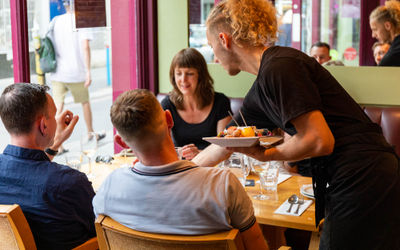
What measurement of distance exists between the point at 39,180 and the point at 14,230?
207 mm

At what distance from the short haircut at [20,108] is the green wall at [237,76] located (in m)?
2.56

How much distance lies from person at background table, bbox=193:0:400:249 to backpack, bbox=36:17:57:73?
217 cm

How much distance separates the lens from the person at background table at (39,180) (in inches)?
77.1

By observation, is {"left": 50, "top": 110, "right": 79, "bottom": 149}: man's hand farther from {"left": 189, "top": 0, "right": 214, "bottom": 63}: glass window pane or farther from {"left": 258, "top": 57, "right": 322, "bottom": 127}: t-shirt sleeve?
{"left": 189, "top": 0, "right": 214, "bottom": 63}: glass window pane

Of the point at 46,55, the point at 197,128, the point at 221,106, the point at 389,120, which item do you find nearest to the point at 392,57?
the point at 389,120

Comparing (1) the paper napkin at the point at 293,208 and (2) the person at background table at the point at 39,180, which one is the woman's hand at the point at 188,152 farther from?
(2) the person at background table at the point at 39,180

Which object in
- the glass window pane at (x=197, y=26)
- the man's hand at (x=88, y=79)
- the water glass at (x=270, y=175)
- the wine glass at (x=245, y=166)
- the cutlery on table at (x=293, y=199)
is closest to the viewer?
the cutlery on table at (x=293, y=199)

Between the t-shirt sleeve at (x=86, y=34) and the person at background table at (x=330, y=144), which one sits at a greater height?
the t-shirt sleeve at (x=86, y=34)

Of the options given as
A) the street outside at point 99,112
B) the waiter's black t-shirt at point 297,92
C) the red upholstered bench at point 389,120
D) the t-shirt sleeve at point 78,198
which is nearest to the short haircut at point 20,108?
the t-shirt sleeve at point 78,198

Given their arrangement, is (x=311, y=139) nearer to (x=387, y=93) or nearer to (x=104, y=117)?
(x=387, y=93)

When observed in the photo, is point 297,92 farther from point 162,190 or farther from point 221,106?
point 221,106

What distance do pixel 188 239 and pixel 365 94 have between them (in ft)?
9.45

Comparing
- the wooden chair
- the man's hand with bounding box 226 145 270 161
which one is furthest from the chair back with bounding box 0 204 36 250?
the man's hand with bounding box 226 145 270 161

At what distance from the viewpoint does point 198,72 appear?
379cm
